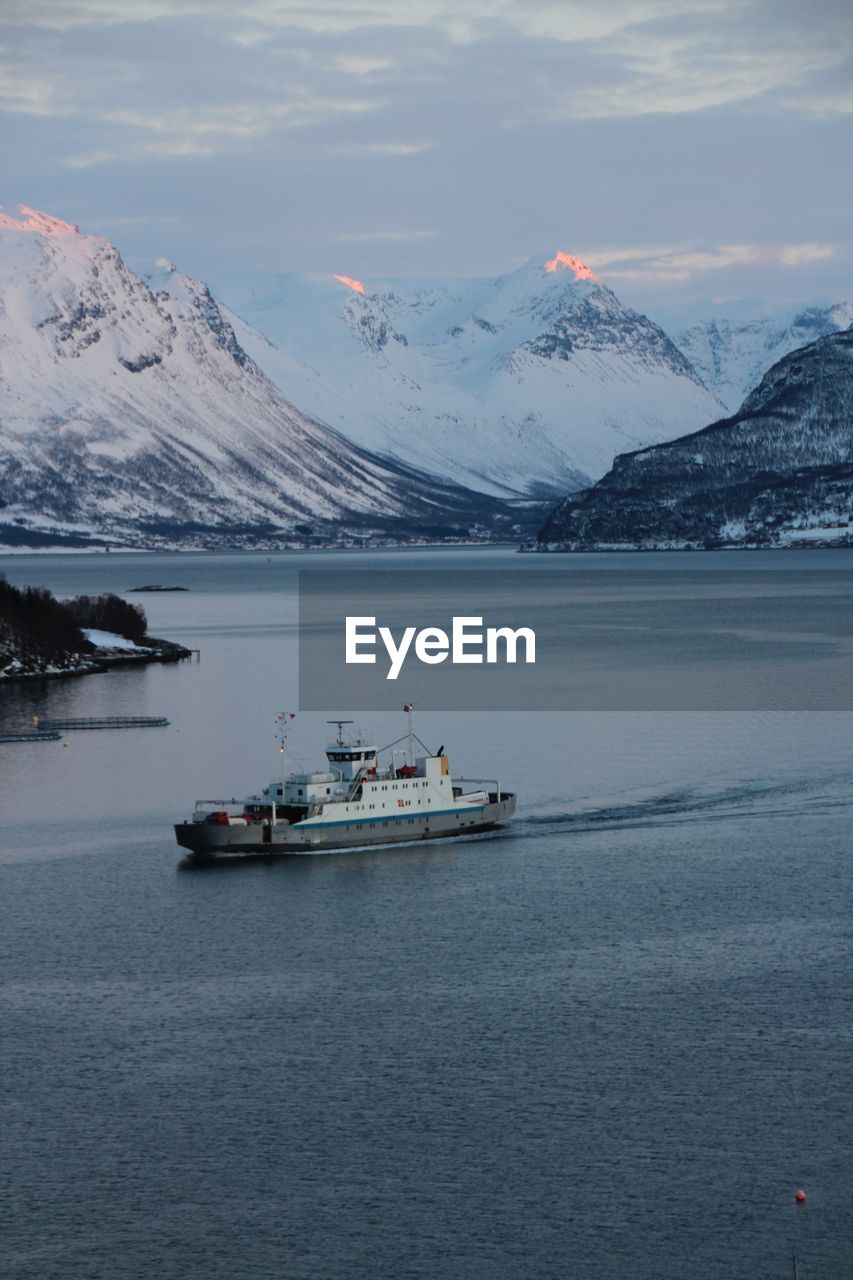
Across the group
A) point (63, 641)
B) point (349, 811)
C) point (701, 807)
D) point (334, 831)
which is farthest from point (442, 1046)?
point (63, 641)

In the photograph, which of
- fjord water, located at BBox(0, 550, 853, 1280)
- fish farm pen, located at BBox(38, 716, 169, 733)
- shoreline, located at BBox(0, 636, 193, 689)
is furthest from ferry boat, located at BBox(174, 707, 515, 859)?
shoreline, located at BBox(0, 636, 193, 689)

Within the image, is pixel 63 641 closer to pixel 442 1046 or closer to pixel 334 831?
pixel 334 831

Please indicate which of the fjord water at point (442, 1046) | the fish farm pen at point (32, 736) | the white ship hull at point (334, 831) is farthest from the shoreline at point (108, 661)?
the white ship hull at point (334, 831)

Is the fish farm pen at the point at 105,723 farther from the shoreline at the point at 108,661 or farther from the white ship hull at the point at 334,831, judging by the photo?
the white ship hull at the point at 334,831

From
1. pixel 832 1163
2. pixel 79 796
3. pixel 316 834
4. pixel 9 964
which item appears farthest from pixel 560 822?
pixel 832 1163

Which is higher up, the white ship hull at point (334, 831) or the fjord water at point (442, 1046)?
the white ship hull at point (334, 831)

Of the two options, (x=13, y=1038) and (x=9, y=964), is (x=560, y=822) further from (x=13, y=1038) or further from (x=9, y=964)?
(x=13, y=1038)
